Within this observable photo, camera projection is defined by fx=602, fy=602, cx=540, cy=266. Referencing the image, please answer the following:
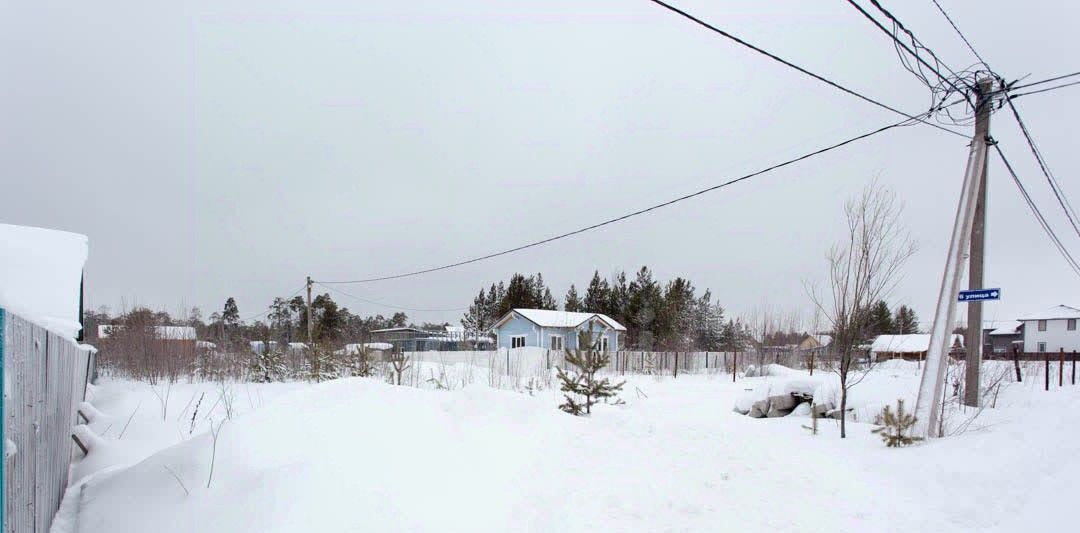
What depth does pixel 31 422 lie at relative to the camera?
10.7ft

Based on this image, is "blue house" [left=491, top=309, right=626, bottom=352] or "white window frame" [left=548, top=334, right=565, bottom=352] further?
"white window frame" [left=548, top=334, right=565, bottom=352]

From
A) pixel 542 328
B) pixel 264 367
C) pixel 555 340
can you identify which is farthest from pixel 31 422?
pixel 555 340

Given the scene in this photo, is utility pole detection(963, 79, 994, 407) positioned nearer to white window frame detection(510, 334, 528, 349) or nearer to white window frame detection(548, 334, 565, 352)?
white window frame detection(548, 334, 565, 352)

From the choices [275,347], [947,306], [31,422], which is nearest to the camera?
[31,422]

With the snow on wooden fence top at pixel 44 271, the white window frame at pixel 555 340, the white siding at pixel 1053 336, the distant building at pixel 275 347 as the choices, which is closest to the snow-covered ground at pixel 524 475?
the snow on wooden fence top at pixel 44 271

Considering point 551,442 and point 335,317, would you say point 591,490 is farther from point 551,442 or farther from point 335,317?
point 335,317

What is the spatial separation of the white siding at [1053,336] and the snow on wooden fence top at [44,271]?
67037 mm

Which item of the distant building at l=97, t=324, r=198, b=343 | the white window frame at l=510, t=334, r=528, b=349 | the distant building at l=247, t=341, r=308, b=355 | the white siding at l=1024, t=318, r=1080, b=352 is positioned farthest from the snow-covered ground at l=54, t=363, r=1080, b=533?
the white siding at l=1024, t=318, r=1080, b=352

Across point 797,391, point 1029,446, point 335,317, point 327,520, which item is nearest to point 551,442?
point 327,520

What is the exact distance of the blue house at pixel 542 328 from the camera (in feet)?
116

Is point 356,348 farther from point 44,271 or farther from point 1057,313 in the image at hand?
point 1057,313

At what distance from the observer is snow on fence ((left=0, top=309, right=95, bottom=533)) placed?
8.66ft

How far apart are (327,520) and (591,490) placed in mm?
2366

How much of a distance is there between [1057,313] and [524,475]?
68.3 m
